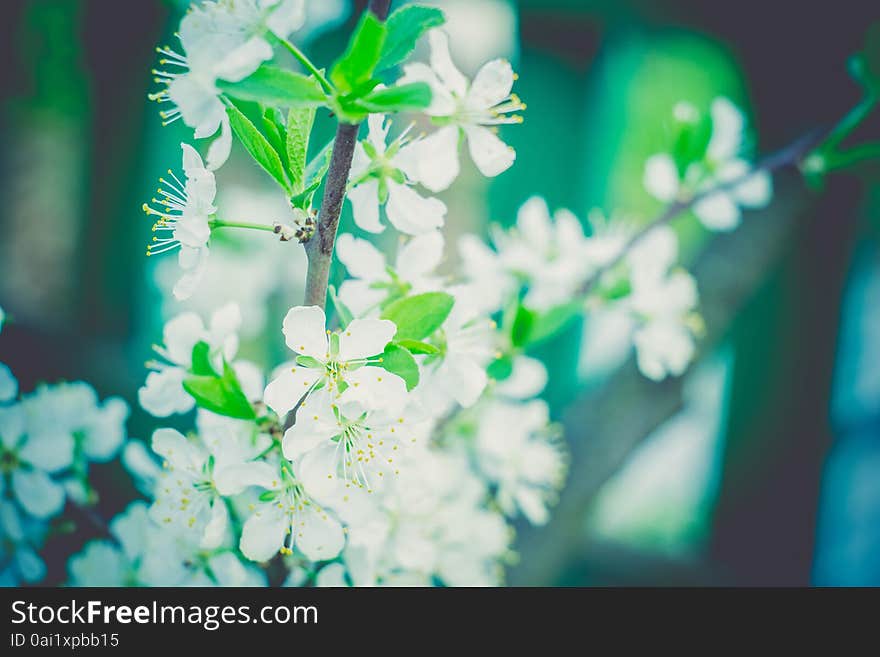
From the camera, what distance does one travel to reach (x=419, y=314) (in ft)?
1.59

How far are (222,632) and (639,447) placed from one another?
833 millimetres

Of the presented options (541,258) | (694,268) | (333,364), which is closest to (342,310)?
(333,364)

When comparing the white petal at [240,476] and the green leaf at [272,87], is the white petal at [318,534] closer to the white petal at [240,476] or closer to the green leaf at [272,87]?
the white petal at [240,476]

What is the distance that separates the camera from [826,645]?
2.35 ft

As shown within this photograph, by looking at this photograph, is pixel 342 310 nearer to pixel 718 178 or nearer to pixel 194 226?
pixel 194 226

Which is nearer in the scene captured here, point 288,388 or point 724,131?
point 288,388

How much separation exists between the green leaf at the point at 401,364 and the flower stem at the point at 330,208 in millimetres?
73

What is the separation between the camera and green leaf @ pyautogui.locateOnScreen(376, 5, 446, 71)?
0.42m

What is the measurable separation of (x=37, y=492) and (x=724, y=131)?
940 millimetres

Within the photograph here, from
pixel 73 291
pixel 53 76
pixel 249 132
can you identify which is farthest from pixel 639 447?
pixel 53 76

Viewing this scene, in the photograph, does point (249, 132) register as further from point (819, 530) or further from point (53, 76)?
point (53, 76)

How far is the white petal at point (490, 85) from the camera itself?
506mm

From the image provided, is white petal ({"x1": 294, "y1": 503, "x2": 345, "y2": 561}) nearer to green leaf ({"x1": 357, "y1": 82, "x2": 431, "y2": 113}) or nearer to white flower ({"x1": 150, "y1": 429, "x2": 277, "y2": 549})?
white flower ({"x1": 150, "y1": 429, "x2": 277, "y2": 549})

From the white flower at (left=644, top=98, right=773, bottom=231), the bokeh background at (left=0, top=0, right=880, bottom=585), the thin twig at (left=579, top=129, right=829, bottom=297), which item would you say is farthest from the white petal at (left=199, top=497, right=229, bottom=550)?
the bokeh background at (left=0, top=0, right=880, bottom=585)
